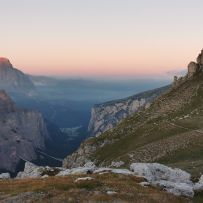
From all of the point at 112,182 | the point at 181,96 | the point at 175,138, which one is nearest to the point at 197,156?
the point at 175,138

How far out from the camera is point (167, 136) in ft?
390

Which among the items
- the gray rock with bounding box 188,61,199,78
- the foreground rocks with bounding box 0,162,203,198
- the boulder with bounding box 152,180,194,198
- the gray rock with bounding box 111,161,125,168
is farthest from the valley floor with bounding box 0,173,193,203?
the gray rock with bounding box 188,61,199,78

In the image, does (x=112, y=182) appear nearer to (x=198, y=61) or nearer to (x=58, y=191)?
(x=58, y=191)

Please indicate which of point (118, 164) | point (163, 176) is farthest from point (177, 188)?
point (118, 164)

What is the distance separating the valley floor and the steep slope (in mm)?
23812

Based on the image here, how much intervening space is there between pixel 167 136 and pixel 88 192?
74359 mm

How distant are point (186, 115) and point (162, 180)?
89688mm

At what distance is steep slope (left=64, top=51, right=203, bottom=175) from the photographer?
10012 cm

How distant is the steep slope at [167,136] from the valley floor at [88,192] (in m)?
23.8

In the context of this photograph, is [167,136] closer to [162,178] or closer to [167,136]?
[167,136]

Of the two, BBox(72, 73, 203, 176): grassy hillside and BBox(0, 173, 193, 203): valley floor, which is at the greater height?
BBox(0, 173, 193, 203): valley floor

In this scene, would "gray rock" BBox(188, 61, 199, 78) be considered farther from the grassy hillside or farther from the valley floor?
the valley floor

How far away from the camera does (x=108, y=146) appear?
139 meters

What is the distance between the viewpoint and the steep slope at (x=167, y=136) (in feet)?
328
